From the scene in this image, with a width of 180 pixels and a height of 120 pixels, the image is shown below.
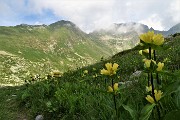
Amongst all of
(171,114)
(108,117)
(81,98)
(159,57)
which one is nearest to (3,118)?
(81,98)

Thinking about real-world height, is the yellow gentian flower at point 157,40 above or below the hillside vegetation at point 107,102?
above

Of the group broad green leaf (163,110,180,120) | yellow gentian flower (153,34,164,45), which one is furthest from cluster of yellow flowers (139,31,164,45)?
broad green leaf (163,110,180,120)

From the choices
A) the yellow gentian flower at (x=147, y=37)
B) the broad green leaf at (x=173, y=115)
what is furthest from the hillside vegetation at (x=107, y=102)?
the yellow gentian flower at (x=147, y=37)

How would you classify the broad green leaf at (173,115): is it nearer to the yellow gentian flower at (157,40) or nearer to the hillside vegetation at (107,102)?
the hillside vegetation at (107,102)

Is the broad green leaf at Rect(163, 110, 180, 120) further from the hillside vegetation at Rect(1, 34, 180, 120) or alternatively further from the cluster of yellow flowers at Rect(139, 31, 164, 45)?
the cluster of yellow flowers at Rect(139, 31, 164, 45)

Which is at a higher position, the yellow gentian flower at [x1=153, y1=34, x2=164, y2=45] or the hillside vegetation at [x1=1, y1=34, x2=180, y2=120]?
the yellow gentian flower at [x1=153, y1=34, x2=164, y2=45]

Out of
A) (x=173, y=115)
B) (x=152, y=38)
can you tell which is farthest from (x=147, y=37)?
(x=173, y=115)

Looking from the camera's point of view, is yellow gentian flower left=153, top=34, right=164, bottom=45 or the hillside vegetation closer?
yellow gentian flower left=153, top=34, right=164, bottom=45

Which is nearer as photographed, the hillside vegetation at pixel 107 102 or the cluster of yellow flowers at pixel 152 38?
the cluster of yellow flowers at pixel 152 38

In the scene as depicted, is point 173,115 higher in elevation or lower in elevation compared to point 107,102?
higher

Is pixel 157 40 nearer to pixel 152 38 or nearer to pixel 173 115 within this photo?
pixel 152 38

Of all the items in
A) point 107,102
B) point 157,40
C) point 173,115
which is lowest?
point 107,102

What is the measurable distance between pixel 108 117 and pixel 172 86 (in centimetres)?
249

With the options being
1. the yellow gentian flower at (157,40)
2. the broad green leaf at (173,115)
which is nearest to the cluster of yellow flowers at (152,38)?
the yellow gentian flower at (157,40)
